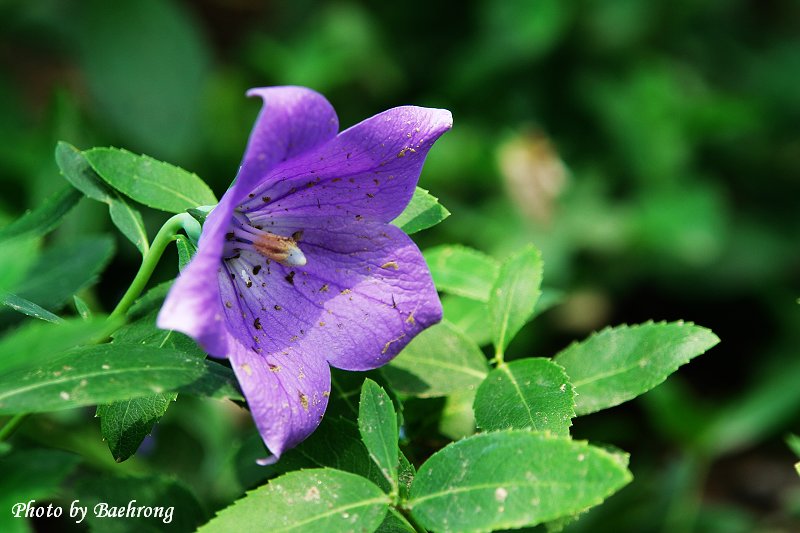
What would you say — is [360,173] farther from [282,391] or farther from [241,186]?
[282,391]

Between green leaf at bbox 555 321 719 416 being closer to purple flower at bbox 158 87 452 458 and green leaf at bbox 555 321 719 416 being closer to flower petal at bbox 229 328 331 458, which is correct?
purple flower at bbox 158 87 452 458

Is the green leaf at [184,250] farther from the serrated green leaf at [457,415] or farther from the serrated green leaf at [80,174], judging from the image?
the serrated green leaf at [457,415]

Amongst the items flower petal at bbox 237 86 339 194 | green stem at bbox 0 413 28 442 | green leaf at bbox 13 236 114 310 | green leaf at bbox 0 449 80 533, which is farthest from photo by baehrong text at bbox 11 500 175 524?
flower petal at bbox 237 86 339 194

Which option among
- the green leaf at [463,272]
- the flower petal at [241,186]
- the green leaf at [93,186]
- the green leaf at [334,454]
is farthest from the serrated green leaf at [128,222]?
the green leaf at [463,272]

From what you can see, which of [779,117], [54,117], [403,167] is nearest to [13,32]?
[54,117]

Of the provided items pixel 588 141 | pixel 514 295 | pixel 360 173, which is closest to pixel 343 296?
pixel 360 173

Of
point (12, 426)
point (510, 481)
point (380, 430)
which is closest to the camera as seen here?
point (510, 481)
